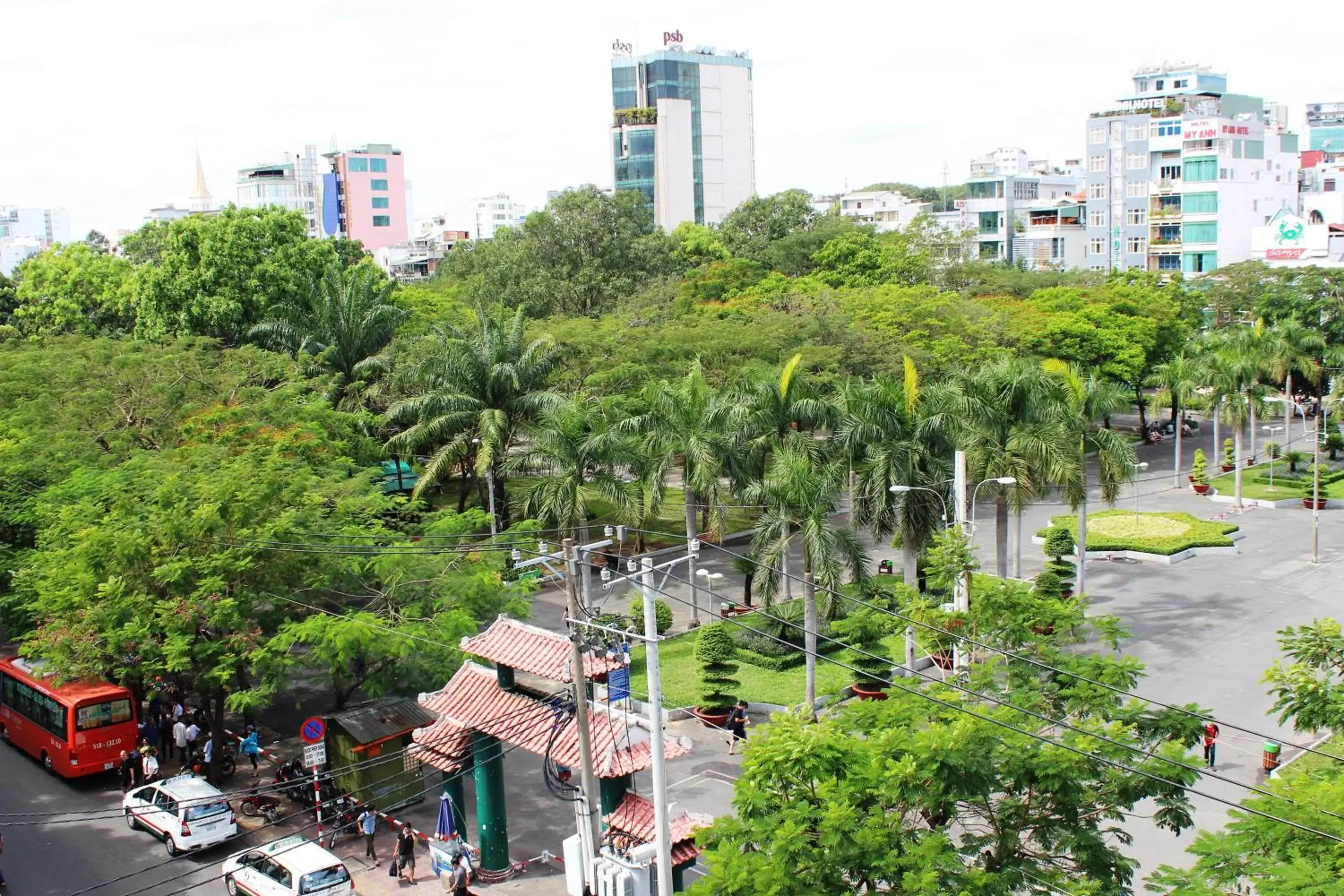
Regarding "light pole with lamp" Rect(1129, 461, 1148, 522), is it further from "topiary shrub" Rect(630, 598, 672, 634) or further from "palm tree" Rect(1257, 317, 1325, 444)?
"topiary shrub" Rect(630, 598, 672, 634)

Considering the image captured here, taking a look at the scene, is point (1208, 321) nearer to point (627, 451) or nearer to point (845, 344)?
point (845, 344)

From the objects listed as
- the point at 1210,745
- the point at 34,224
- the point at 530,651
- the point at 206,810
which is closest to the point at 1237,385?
the point at 1210,745

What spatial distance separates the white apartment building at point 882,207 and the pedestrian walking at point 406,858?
105336 mm

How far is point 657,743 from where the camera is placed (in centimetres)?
1397

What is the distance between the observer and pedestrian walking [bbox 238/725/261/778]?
74.5 ft

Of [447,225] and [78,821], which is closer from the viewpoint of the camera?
[78,821]

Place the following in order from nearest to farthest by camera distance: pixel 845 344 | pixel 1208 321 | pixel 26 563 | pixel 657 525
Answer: pixel 26 563 < pixel 657 525 < pixel 845 344 < pixel 1208 321

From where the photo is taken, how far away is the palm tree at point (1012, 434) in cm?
2797

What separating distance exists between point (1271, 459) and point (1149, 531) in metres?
10.8

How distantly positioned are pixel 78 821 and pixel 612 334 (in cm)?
2478

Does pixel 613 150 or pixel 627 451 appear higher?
pixel 613 150

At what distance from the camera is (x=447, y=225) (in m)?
153

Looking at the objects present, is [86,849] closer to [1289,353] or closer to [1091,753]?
[1091,753]

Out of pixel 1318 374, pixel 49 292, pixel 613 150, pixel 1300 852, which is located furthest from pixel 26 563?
pixel 613 150
